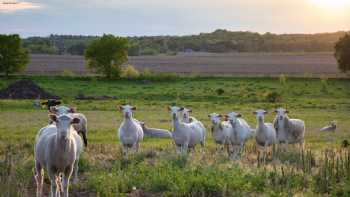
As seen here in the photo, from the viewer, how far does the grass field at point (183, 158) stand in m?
14.1

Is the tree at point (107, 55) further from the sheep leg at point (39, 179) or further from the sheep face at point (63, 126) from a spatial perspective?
the sheep face at point (63, 126)

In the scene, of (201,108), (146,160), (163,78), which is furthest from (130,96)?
(146,160)

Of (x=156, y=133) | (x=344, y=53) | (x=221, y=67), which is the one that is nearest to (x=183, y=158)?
(x=156, y=133)

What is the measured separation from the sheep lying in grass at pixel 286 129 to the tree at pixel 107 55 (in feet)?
187

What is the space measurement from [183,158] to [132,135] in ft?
15.3

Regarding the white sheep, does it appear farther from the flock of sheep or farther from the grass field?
the grass field

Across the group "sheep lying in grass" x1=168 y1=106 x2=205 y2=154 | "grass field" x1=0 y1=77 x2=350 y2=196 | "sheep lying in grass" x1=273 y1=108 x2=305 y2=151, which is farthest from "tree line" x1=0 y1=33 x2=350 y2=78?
"sheep lying in grass" x1=168 y1=106 x2=205 y2=154

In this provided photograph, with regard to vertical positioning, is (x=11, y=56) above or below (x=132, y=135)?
below

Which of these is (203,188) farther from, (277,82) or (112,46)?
(112,46)

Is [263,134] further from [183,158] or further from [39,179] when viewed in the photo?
[39,179]

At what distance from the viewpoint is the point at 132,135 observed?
70.8 ft

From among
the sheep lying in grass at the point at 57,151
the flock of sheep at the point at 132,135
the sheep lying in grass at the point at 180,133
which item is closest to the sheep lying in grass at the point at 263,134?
the flock of sheep at the point at 132,135

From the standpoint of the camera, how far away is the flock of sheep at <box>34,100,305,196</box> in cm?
1349

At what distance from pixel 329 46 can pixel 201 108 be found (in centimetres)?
15638
